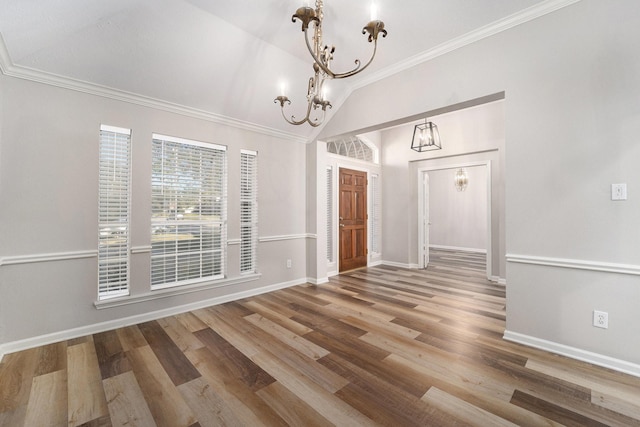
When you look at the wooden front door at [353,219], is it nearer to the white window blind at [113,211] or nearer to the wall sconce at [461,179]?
the white window blind at [113,211]

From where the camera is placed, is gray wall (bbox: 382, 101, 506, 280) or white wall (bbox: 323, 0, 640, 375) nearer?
white wall (bbox: 323, 0, 640, 375)

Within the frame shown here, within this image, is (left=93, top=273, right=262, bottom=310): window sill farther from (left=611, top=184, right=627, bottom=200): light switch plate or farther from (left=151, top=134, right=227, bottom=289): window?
(left=611, top=184, right=627, bottom=200): light switch plate

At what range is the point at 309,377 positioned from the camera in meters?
2.02

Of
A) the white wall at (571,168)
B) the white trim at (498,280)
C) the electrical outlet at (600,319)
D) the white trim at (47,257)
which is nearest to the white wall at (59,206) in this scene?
the white trim at (47,257)

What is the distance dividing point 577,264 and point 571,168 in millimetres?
807

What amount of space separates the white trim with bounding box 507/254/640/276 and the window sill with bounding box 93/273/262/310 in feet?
10.6

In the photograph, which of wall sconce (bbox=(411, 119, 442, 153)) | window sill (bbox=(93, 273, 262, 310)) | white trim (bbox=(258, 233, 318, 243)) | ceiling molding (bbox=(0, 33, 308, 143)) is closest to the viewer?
ceiling molding (bbox=(0, 33, 308, 143))

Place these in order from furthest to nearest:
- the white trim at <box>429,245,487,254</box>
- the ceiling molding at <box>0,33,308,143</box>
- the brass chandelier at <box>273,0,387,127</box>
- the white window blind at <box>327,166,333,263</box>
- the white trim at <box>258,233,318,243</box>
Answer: the white trim at <box>429,245,487,254</box>, the white window blind at <box>327,166,333,263</box>, the white trim at <box>258,233,318,243</box>, the ceiling molding at <box>0,33,308,143</box>, the brass chandelier at <box>273,0,387,127</box>

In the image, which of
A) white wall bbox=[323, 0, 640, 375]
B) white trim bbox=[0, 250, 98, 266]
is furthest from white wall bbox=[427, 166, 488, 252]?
white trim bbox=[0, 250, 98, 266]

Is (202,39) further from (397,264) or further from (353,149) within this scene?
(397,264)

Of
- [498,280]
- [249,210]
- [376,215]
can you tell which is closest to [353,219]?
[376,215]

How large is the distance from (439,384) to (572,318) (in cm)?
137

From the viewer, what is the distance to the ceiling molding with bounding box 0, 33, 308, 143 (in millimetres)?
2348

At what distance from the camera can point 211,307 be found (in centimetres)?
349
